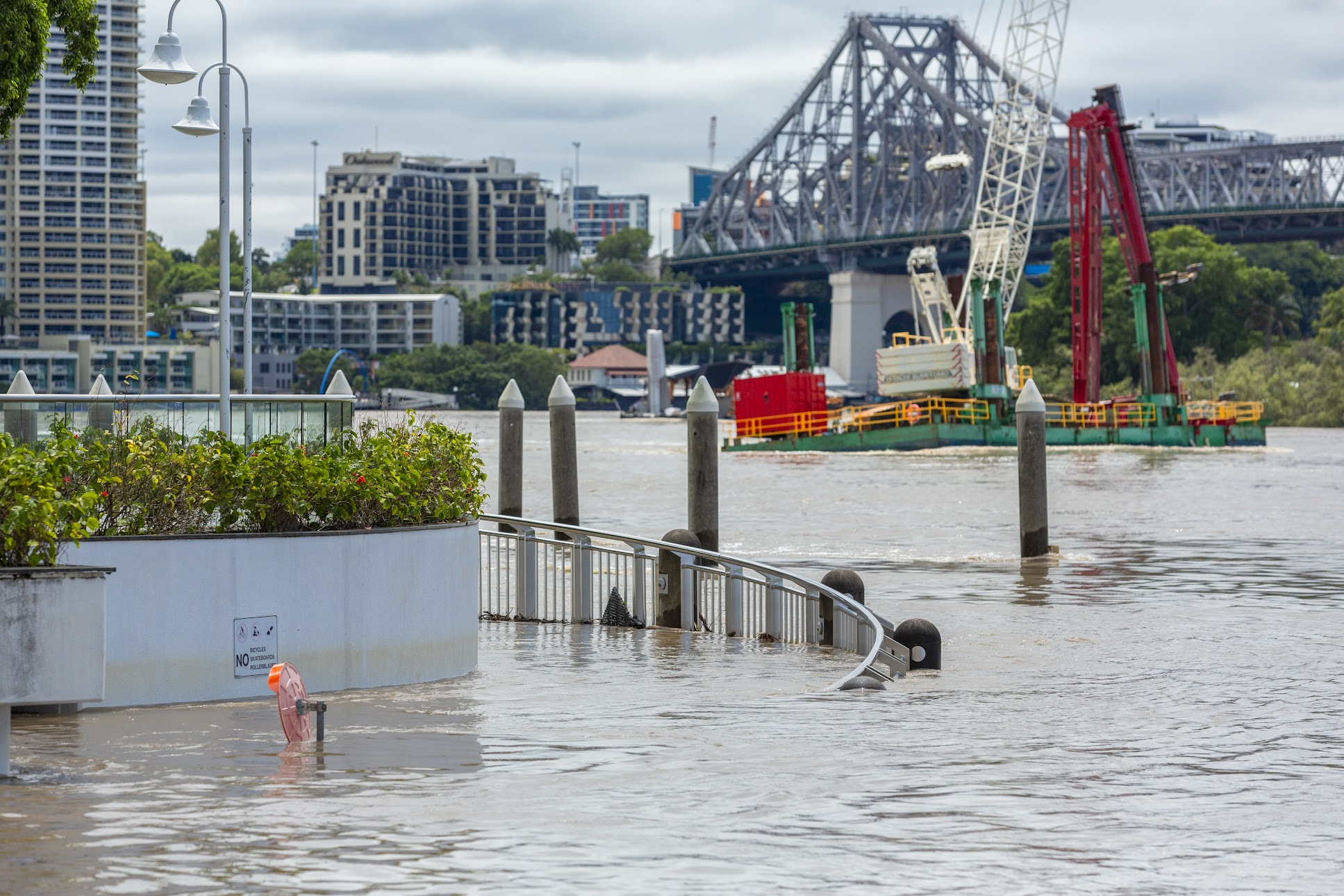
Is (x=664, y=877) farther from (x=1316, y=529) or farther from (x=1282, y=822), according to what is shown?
(x=1316, y=529)

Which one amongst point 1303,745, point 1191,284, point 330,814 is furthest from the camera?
point 1191,284

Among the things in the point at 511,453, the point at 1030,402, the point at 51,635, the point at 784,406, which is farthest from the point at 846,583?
the point at 784,406

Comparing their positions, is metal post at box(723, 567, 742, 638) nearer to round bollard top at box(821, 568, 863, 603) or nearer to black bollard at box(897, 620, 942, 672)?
round bollard top at box(821, 568, 863, 603)

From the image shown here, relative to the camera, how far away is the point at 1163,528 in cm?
4366

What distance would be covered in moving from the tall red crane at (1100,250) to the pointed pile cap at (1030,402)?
186 ft

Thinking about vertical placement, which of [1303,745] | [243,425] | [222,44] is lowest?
[1303,745]

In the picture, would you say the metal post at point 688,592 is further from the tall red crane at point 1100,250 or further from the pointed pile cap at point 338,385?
the tall red crane at point 1100,250

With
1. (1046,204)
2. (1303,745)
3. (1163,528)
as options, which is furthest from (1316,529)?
(1046,204)

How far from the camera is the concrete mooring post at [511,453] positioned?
32.5 metres

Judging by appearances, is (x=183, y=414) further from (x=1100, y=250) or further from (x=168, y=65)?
(x=1100, y=250)

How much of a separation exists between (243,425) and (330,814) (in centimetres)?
516

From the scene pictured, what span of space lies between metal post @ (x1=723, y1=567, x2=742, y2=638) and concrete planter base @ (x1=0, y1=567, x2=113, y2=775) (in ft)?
30.8

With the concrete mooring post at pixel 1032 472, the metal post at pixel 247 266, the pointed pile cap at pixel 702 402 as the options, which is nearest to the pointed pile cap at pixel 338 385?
the metal post at pixel 247 266

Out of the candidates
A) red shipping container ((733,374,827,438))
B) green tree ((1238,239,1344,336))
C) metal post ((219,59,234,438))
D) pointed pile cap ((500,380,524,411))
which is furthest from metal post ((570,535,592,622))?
green tree ((1238,239,1344,336))
